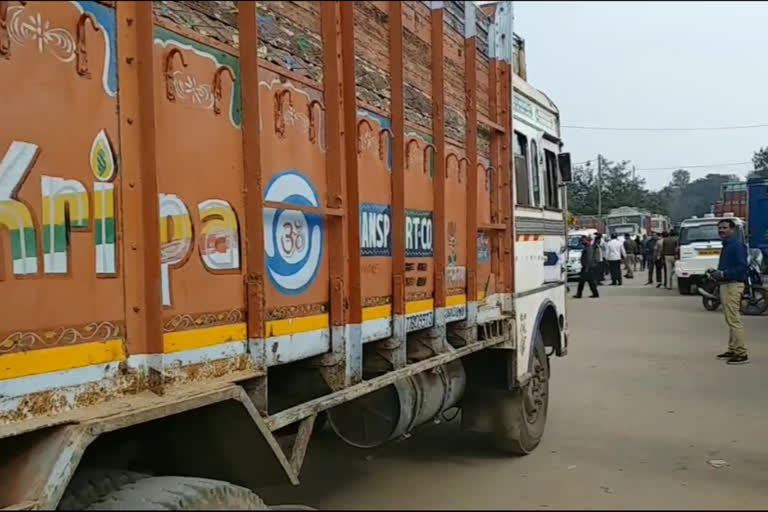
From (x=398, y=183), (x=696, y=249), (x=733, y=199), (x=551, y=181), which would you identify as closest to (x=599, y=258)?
(x=696, y=249)

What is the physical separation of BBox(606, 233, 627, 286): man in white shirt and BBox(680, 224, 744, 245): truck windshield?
5.11 metres

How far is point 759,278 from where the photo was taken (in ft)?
52.3

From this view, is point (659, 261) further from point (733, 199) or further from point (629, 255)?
point (629, 255)

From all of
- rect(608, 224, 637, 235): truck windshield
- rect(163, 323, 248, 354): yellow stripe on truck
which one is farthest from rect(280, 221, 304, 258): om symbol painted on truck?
rect(608, 224, 637, 235): truck windshield

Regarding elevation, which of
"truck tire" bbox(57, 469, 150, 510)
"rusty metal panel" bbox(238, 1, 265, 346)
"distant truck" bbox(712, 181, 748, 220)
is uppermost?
"distant truck" bbox(712, 181, 748, 220)

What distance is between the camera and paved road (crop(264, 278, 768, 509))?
1.47m

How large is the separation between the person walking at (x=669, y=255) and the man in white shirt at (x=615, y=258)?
7.69 ft

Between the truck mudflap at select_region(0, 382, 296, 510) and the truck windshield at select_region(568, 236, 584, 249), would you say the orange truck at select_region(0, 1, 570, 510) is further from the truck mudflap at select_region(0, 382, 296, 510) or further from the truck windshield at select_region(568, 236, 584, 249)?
the truck windshield at select_region(568, 236, 584, 249)

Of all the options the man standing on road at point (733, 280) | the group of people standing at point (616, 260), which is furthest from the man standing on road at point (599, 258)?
the man standing on road at point (733, 280)

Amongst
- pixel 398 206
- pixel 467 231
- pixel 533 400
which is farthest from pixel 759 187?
pixel 398 206

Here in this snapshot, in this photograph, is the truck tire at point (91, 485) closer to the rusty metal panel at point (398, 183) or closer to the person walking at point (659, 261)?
the rusty metal panel at point (398, 183)

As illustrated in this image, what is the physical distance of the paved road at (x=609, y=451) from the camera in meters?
1.47

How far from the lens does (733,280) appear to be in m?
10.5

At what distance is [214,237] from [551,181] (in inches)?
189
